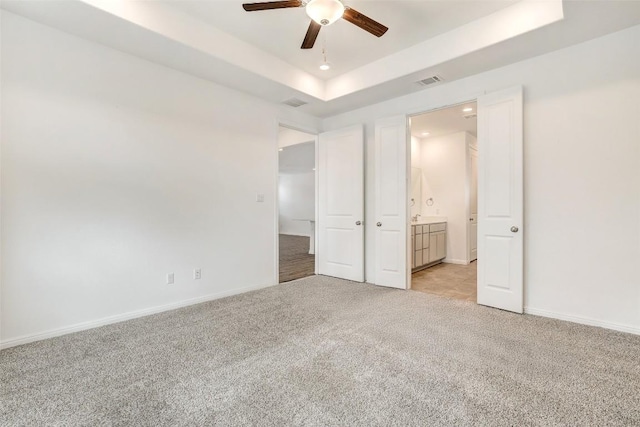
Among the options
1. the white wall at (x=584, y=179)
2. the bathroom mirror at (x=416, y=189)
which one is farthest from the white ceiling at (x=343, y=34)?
the bathroom mirror at (x=416, y=189)

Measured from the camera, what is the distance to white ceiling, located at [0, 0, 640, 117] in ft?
7.84

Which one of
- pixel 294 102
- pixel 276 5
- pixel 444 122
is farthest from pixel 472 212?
pixel 276 5

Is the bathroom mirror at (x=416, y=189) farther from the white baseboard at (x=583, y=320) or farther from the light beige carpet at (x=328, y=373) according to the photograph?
the light beige carpet at (x=328, y=373)

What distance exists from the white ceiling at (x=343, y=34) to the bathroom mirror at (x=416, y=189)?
289 cm

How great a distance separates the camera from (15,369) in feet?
6.46

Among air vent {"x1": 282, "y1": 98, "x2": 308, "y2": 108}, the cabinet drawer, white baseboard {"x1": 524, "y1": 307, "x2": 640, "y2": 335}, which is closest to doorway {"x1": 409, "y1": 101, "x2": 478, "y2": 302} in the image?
the cabinet drawer

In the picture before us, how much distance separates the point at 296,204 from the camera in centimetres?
1218

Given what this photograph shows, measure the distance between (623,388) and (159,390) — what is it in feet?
9.09

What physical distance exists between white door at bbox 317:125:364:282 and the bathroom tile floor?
3.14 feet

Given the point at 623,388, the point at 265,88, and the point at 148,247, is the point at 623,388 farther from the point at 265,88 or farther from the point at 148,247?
the point at 265,88

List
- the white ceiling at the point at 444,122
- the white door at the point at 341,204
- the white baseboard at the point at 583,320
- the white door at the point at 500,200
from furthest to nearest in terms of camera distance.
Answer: the white ceiling at the point at 444,122 < the white door at the point at 341,204 < the white door at the point at 500,200 < the white baseboard at the point at 583,320

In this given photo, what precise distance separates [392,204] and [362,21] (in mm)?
2327

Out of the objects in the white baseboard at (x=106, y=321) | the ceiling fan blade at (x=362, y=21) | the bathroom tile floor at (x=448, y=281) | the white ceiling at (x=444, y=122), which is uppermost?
the white ceiling at (x=444, y=122)

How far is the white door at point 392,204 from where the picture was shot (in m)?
3.93
